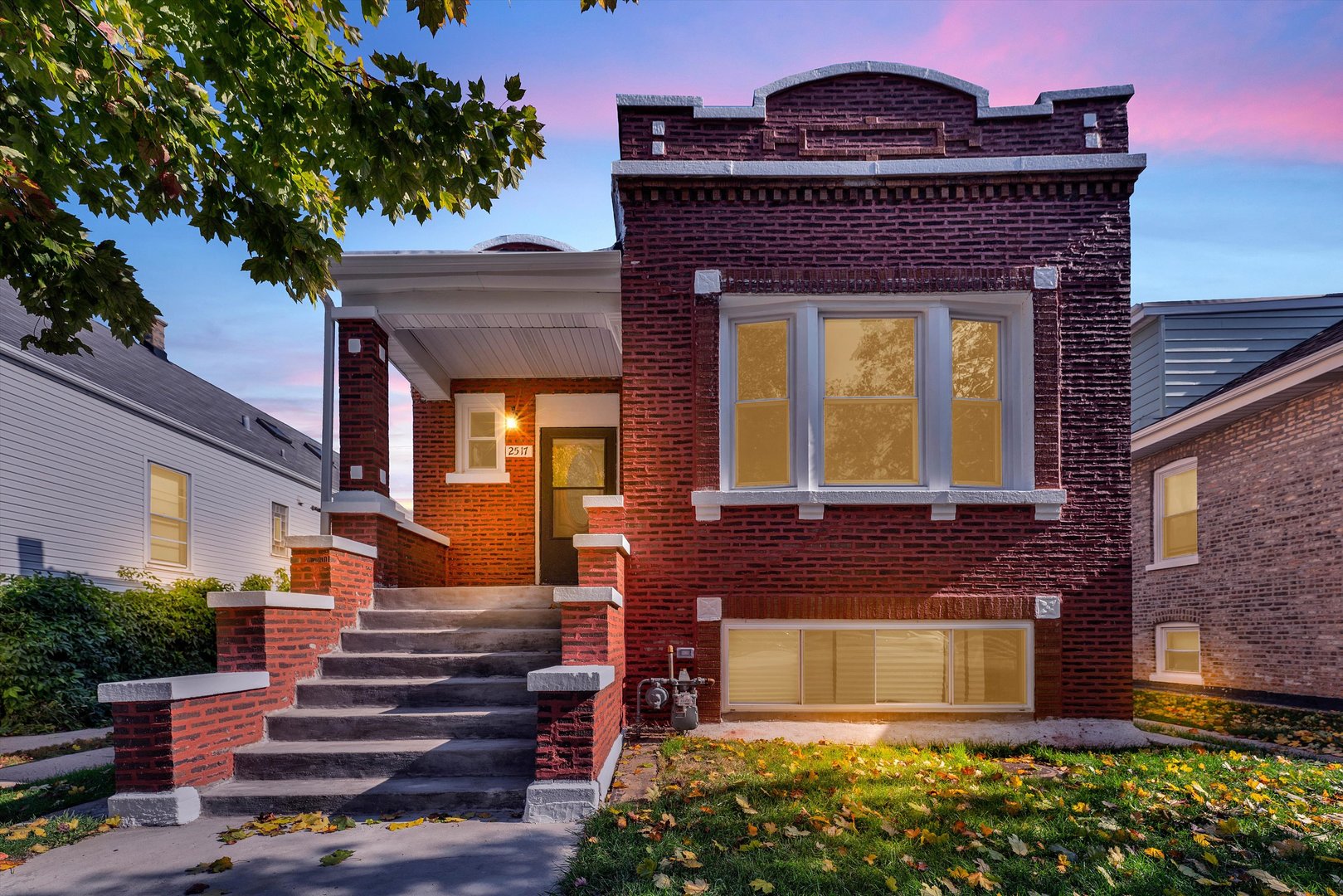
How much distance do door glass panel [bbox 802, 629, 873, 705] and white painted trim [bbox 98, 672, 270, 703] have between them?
5.03m

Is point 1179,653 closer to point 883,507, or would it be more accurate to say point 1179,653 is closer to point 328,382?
point 883,507

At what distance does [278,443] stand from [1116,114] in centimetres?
2191

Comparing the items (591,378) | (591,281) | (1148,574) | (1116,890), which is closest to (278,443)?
(591,378)

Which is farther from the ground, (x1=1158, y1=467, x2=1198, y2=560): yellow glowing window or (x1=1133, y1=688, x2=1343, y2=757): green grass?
(x1=1158, y1=467, x2=1198, y2=560): yellow glowing window

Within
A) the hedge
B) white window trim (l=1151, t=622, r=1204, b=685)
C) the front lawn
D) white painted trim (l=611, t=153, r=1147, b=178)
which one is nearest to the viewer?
the front lawn

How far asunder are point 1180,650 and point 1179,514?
2495mm

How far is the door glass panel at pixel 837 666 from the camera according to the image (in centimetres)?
848

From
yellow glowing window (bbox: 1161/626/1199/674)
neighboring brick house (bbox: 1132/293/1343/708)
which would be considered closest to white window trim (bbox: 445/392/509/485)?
neighboring brick house (bbox: 1132/293/1343/708)

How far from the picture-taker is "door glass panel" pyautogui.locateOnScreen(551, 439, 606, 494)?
12141 mm

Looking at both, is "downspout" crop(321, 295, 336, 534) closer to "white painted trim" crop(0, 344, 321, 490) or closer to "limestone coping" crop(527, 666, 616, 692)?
"limestone coping" crop(527, 666, 616, 692)

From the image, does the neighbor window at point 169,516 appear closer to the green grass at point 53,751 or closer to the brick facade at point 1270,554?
the green grass at point 53,751

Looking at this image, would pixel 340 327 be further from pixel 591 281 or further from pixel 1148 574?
pixel 1148 574

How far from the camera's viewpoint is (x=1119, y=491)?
8430mm

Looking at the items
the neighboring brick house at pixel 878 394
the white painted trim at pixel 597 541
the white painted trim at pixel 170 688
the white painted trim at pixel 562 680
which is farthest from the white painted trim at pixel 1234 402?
the white painted trim at pixel 170 688
